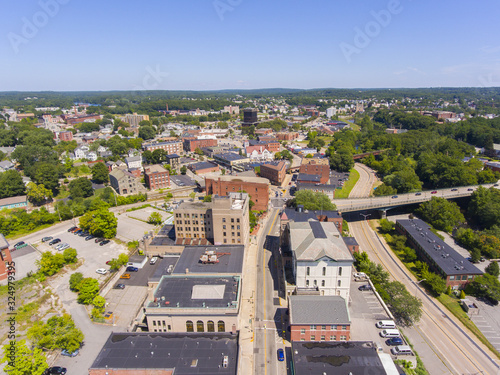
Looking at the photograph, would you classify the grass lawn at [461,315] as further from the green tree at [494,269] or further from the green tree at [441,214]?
the green tree at [441,214]

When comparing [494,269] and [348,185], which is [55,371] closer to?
[494,269]

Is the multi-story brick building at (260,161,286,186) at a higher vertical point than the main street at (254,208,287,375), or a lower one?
higher

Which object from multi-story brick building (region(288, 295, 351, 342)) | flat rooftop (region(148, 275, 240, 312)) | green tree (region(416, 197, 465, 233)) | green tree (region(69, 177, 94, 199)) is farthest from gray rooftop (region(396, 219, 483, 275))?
green tree (region(69, 177, 94, 199))

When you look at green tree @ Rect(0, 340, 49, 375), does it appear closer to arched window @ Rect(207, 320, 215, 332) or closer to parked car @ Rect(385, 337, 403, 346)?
arched window @ Rect(207, 320, 215, 332)

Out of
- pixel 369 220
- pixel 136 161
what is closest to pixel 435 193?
pixel 369 220

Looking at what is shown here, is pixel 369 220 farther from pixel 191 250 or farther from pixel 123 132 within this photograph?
pixel 123 132

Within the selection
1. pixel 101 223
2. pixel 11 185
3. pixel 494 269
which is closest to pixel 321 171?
pixel 494 269

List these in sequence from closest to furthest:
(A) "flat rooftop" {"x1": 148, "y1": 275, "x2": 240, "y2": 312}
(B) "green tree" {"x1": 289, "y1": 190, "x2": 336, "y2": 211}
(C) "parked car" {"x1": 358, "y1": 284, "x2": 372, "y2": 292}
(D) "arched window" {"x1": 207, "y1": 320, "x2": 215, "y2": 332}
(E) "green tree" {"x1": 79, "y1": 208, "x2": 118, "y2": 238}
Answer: (D) "arched window" {"x1": 207, "y1": 320, "x2": 215, "y2": 332} → (A) "flat rooftop" {"x1": 148, "y1": 275, "x2": 240, "y2": 312} → (C) "parked car" {"x1": 358, "y1": 284, "x2": 372, "y2": 292} → (E) "green tree" {"x1": 79, "y1": 208, "x2": 118, "y2": 238} → (B) "green tree" {"x1": 289, "y1": 190, "x2": 336, "y2": 211}
